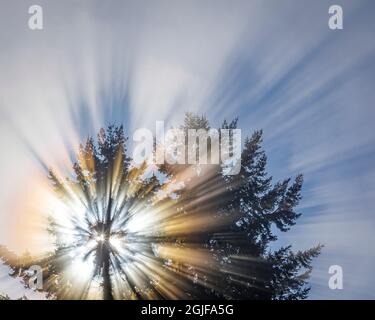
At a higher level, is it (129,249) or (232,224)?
(232,224)

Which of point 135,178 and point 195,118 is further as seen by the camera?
point 195,118

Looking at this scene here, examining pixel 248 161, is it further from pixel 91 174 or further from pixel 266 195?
pixel 91 174

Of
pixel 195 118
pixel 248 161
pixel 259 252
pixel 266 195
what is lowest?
pixel 259 252

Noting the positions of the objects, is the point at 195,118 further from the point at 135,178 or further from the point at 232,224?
the point at 232,224

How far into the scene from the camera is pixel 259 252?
15.6m

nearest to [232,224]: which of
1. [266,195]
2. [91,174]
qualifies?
[266,195]
